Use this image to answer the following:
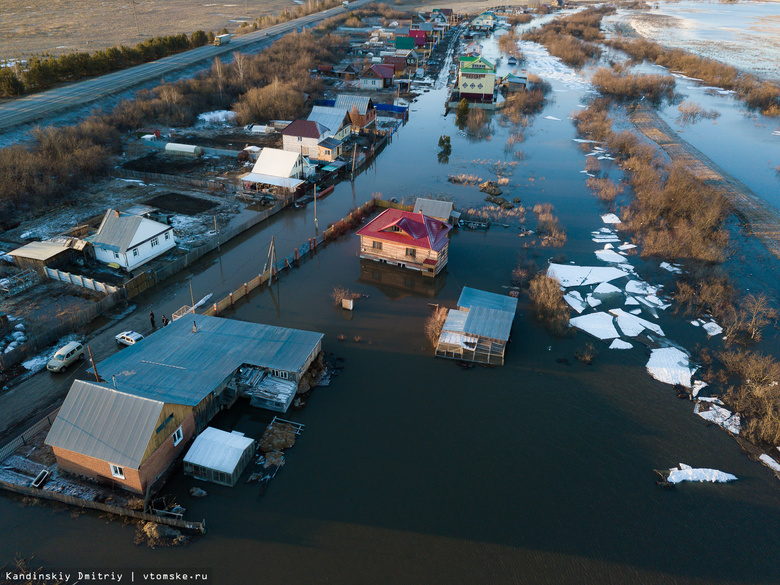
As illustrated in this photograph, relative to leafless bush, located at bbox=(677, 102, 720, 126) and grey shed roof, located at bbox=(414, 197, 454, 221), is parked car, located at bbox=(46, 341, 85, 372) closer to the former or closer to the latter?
grey shed roof, located at bbox=(414, 197, 454, 221)

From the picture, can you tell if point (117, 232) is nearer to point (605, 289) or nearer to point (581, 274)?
point (581, 274)

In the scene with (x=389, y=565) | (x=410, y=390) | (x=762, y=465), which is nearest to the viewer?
(x=389, y=565)

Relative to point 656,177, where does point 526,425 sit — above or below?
below

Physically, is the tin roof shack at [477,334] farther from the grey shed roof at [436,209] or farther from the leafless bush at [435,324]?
the grey shed roof at [436,209]

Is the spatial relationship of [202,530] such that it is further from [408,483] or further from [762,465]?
[762,465]

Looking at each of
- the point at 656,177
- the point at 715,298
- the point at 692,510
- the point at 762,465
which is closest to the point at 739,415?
the point at 762,465

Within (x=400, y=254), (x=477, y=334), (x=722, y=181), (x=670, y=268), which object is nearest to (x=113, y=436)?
(x=477, y=334)

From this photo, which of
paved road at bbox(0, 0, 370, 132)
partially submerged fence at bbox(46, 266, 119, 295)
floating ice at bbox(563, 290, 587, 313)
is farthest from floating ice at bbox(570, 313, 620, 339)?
paved road at bbox(0, 0, 370, 132)
